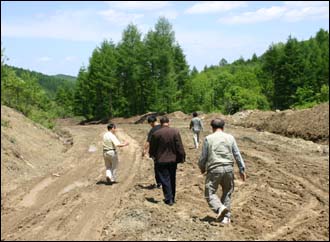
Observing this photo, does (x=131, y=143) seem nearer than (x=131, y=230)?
No

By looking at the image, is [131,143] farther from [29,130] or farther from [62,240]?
[62,240]

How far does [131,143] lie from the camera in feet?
87.7

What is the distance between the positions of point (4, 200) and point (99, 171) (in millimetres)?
4826

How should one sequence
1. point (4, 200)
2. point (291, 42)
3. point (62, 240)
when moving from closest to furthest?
point (62, 240) → point (4, 200) → point (291, 42)

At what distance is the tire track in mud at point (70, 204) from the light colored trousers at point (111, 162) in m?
0.38

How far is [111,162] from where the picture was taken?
13.8 m

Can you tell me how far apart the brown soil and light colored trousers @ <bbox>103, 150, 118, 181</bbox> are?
1.16ft

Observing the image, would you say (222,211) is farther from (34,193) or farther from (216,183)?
(34,193)

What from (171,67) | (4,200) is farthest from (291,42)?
(4,200)

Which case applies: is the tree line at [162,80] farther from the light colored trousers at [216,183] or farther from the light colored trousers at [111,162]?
the light colored trousers at [216,183]

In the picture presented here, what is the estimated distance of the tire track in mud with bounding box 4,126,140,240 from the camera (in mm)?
9180

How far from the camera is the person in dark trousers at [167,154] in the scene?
1085cm

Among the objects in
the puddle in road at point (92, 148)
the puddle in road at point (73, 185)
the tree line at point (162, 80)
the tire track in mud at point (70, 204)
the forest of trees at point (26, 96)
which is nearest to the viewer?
the tire track in mud at point (70, 204)

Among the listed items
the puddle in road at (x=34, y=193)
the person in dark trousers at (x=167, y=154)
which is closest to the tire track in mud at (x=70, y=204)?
the puddle in road at (x=34, y=193)
